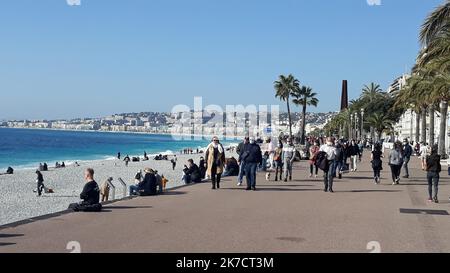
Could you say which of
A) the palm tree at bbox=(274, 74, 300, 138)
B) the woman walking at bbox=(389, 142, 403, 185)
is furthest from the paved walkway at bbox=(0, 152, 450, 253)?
the palm tree at bbox=(274, 74, 300, 138)

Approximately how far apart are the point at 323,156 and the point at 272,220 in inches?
237

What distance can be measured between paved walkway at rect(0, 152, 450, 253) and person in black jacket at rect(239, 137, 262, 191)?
93cm

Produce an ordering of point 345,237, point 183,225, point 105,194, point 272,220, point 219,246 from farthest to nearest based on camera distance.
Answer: point 105,194, point 272,220, point 183,225, point 345,237, point 219,246

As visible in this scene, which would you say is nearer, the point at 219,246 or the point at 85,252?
the point at 85,252

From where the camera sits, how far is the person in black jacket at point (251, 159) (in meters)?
15.9

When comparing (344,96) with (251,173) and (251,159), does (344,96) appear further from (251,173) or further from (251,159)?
(251,173)

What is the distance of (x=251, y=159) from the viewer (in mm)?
16016

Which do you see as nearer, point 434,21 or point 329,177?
point 329,177

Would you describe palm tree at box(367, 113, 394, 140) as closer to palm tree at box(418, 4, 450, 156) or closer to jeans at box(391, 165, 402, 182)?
palm tree at box(418, 4, 450, 156)

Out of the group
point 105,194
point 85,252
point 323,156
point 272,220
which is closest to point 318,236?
point 272,220

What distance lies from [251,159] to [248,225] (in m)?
6.45

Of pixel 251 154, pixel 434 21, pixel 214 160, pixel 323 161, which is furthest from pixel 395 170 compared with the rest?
pixel 434 21
